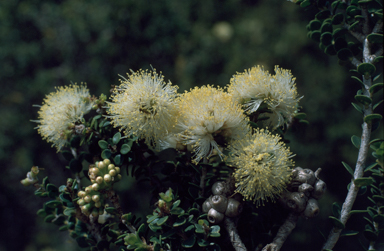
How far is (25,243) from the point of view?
7.85 feet

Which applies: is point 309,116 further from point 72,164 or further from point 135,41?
point 72,164

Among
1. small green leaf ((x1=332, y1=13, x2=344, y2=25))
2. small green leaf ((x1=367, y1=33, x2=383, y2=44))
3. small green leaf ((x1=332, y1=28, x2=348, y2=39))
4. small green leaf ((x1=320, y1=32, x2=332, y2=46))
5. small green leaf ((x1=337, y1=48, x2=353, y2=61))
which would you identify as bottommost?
small green leaf ((x1=367, y1=33, x2=383, y2=44))

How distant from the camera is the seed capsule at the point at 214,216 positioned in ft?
1.82

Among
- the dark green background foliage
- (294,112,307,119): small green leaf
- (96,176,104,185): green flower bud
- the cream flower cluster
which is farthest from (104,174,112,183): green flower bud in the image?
the dark green background foliage

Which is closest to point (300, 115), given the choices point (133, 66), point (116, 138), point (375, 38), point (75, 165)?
point (375, 38)

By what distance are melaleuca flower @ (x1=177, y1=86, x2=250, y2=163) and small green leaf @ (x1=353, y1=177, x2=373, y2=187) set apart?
0.76 feet

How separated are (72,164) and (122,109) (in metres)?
0.21

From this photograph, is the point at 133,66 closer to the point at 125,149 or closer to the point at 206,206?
the point at 125,149

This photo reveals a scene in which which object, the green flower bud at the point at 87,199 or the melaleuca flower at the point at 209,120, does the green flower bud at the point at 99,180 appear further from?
the melaleuca flower at the point at 209,120

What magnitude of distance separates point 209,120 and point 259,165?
0.45 ft

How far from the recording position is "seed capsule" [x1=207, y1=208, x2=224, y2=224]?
0.56 meters

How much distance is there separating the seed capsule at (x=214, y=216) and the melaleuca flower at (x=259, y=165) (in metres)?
0.06

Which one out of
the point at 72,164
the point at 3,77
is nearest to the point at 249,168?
the point at 72,164

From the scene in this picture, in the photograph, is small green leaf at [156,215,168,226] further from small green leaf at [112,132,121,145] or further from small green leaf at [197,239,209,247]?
small green leaf at [112,132,121,145]
